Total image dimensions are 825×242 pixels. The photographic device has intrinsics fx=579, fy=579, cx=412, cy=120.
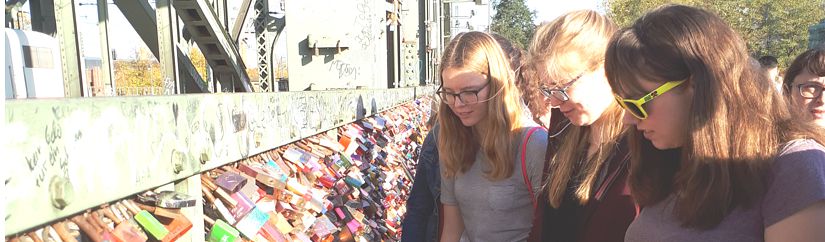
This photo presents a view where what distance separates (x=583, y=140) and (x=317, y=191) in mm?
1442

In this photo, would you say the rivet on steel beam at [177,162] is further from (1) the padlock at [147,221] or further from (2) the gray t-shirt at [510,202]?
(2) the gray t-shirt at [510,202]

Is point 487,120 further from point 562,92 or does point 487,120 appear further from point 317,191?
point 317,191

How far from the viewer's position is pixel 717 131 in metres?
1.39

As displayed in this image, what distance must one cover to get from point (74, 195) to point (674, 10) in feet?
5.00

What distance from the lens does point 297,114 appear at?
307 centimetres

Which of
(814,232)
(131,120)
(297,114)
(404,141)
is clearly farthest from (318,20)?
(814,232)

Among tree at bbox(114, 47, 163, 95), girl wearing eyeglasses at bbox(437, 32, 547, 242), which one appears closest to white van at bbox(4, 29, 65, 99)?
girl wearing eyeglasses at bbox(437, 32, 547, 242)

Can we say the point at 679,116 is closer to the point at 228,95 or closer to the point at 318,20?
the point at 228,95

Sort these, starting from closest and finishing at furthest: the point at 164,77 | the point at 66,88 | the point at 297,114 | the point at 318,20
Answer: the point at 297,114 < the point at 66,88 < the point at 164,77 < the point at 318,20

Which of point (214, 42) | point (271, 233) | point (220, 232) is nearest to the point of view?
point (220, 232)

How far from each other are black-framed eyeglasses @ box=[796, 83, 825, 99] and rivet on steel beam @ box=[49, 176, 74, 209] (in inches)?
133

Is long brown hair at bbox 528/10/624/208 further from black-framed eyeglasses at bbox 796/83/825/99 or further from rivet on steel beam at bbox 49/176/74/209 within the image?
black-framed eyeglasses at bbox 796/83/825/99

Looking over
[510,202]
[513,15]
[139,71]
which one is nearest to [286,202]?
[510,202]

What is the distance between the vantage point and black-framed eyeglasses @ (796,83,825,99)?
3.08m
